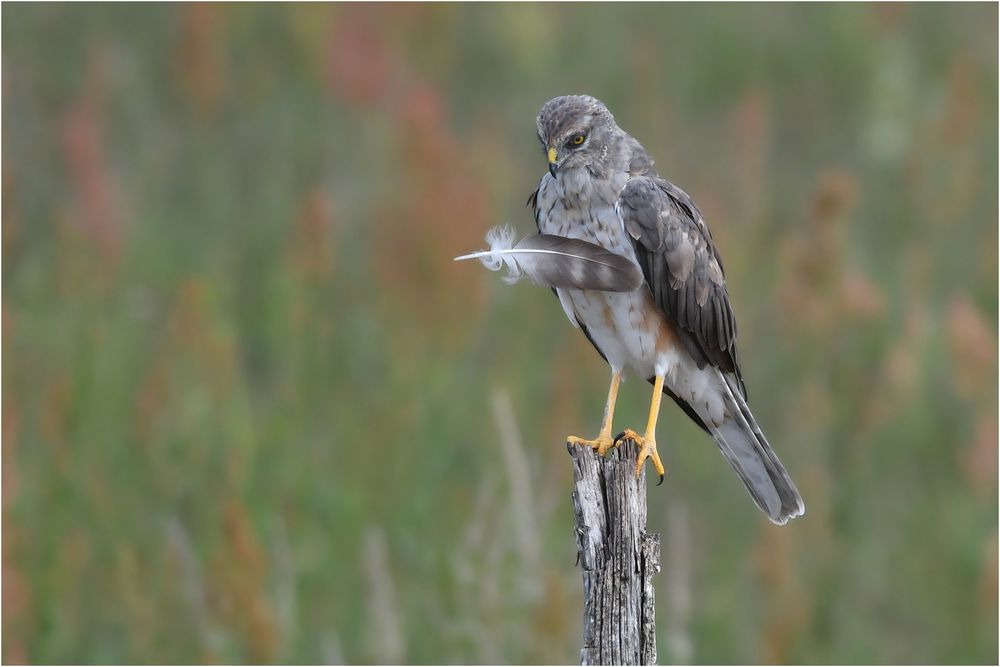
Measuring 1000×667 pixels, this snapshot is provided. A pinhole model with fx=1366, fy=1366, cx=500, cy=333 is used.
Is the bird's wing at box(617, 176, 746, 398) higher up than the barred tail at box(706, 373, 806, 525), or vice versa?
the bird's wing at box(617, 176, 746, 398)

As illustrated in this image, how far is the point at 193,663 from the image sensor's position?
670 cm

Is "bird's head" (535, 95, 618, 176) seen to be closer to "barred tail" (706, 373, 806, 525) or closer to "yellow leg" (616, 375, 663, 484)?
"yellow leg" (616, 375, 663, 484)

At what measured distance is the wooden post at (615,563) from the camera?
4316 millimetres

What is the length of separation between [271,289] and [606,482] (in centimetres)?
442

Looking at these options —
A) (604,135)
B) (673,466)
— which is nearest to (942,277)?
(673,466)

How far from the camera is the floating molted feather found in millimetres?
5141

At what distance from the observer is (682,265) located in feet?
17.9

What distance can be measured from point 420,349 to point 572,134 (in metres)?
3.22

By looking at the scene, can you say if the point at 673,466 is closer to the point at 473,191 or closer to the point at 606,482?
the point at 473,191

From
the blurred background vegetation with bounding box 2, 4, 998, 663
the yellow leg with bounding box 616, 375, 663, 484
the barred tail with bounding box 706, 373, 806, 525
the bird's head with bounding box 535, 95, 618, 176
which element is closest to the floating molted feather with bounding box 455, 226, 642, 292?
the bird's head with bounding box 535, 95, 618, 176

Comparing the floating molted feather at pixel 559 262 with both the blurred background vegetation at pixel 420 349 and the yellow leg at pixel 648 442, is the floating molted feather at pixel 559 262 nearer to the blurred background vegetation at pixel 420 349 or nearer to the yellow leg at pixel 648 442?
the yellow leg at pixel 648 442

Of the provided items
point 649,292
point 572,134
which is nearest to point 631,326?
point 649,292

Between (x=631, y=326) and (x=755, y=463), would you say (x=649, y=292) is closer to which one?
(x=631, y=326)

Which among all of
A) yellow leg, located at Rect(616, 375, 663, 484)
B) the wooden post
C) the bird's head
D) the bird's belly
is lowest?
the wooden post
